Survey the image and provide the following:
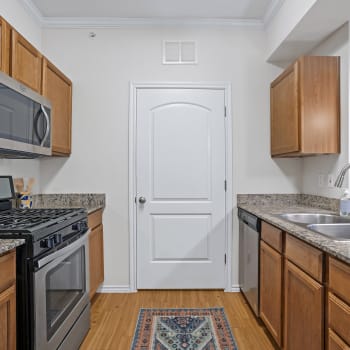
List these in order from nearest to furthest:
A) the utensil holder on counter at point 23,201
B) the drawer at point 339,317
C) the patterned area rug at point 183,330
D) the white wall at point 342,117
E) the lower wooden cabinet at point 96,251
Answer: the drawer at point 339,317 → the patterned area rug at point 183,330 → the white wall at point 342,117 → the utensil holder on counter at point 23,201 → the lower wooden cabinet at point 96,251

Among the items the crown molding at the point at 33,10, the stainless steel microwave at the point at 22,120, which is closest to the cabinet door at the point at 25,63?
the stainless steel microwave at the point at 22,120

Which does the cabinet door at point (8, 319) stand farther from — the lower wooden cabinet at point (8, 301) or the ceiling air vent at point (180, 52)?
the ceiling air vent at point (180, 52)

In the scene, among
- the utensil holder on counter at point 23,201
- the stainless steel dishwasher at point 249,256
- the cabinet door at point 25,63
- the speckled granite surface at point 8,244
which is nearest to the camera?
the speckled granite surface at point 8,244

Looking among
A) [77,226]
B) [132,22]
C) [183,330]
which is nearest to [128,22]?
[132,22]

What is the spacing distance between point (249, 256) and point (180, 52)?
204 cm

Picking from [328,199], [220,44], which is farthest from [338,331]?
[220,44]

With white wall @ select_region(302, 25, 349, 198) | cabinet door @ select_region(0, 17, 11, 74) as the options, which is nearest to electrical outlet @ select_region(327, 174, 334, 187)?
white wall @ select_region(302, 25, 349, 198)

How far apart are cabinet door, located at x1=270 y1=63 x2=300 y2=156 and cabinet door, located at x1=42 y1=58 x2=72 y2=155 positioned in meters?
1.93

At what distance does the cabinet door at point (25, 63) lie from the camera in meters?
2.07

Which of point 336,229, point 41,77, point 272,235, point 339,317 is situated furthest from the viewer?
point 41,77

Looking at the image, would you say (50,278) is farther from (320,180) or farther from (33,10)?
→ (33,10)

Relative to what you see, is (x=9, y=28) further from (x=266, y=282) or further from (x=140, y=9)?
(x=266, y=282)

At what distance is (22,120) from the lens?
1.97 metres

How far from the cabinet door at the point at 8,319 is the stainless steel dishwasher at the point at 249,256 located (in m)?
1.68
